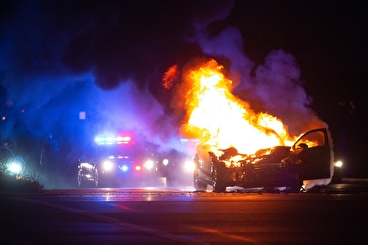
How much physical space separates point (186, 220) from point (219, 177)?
614 centimetres

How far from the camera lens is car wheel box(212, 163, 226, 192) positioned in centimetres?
1655

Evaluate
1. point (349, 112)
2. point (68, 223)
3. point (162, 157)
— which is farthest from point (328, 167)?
point (349, 112)

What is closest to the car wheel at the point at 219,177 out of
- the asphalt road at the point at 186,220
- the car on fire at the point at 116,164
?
the asphalt road at the point at 186,220

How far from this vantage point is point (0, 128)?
30.3m

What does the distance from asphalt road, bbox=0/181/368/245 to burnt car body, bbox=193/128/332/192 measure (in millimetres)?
1572

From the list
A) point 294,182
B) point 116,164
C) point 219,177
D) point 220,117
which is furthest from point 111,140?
point 294,182

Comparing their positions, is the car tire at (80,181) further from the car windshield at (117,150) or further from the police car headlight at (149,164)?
the police car headlight at (149,164)

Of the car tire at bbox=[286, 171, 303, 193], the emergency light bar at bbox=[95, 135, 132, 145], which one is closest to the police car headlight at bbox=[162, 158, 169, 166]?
the emergency light bar at bbox=[95, 135, 132, 145]

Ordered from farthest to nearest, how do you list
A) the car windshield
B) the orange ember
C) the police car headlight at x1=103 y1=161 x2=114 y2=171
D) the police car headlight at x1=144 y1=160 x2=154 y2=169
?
the police car headlight at x1=144 y1=160 x2=154 y2=169, the car windshield, the orange ember, the police car headlight at x1=103 y1=161 x2=114 y2=171

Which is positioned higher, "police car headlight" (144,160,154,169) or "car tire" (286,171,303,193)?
"police car headlight" (144,160,154,169)

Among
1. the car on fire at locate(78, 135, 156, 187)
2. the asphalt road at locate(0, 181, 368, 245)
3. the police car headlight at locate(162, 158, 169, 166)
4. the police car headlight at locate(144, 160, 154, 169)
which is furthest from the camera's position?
the police car headlight at locate(162, 158, 169, 166)

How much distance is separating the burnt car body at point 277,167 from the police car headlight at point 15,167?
7.17 metres

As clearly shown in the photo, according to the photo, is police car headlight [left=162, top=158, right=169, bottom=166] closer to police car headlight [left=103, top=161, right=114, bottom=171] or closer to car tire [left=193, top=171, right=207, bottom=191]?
police car headlight [left=103, top=161, right=114, bottom=171]

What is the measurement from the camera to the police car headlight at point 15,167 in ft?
63.1
